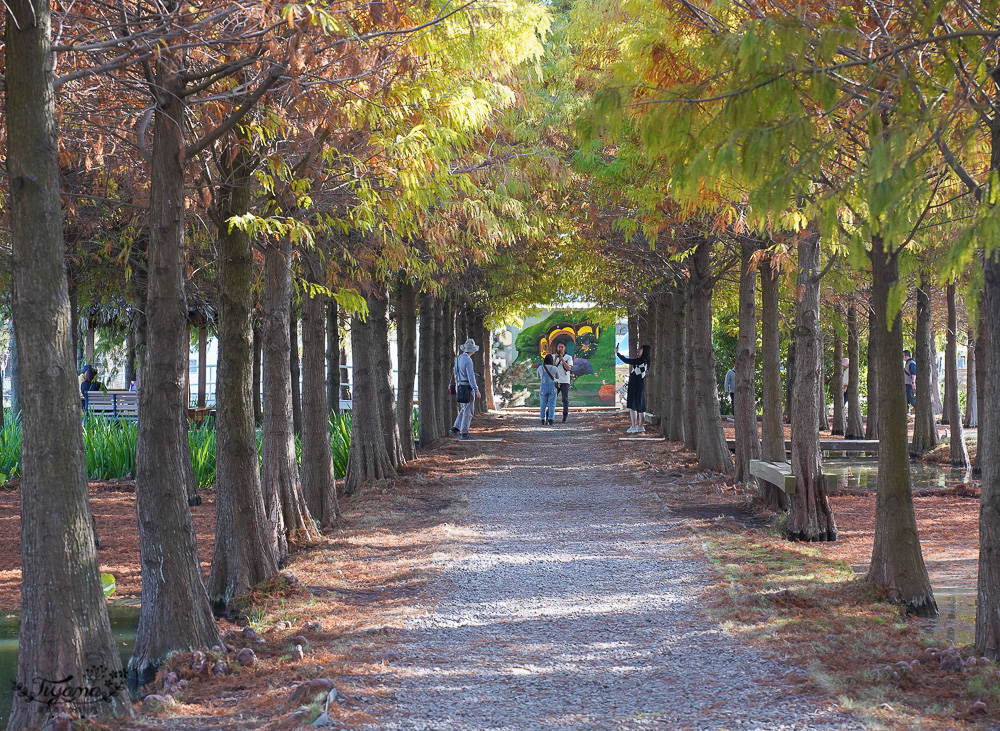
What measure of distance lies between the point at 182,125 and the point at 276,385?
10.9 ft

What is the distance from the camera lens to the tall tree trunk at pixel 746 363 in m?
12.2

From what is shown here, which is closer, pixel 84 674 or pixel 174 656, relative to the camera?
pixel 84 674

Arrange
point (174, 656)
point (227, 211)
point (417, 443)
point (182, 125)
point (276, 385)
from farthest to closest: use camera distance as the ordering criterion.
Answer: point (417, 443) → point (276, 385) → point (227, 211) → point (182, 125) → point (174, 656)

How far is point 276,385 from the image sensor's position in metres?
8.71

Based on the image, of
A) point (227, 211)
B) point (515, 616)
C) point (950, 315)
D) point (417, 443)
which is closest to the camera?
point (515, 616)

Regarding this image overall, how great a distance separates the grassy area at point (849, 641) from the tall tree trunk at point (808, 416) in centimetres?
78

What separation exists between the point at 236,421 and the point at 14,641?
210cm

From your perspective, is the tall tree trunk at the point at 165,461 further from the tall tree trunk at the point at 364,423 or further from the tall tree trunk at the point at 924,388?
the tall tree trunk at the point at 924,388

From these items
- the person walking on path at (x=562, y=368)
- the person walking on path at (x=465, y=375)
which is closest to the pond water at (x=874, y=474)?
the person walking on path at (x=465, y=375)

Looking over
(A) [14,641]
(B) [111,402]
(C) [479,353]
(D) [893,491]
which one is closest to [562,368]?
(C) [479,353]

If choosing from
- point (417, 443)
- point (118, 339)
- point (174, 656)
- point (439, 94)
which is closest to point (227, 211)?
point (439, 94)

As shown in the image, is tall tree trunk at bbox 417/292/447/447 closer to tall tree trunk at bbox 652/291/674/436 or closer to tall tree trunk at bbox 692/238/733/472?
tall tree trunk at bbox 652/291/674/436

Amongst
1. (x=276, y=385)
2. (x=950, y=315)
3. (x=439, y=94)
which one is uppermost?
(x=439, y=94)

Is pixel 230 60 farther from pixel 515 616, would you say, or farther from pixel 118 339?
pixel 118 339
